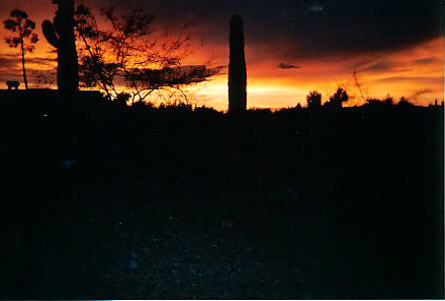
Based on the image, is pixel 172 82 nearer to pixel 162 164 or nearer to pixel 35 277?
pixel 162 164

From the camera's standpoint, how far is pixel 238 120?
7043mm

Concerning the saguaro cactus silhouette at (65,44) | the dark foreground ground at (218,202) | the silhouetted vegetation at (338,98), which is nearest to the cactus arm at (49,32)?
the saguaro cactus silhouette at (65,44)

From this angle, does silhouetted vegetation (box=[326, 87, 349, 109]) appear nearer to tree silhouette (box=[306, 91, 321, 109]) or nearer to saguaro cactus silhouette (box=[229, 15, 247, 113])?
tree silhouette (box=[306, 91, 321, 109])

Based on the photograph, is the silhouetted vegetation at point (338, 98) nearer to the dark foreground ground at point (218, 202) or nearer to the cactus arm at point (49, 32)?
the dark foreground ground at point (218, 202)

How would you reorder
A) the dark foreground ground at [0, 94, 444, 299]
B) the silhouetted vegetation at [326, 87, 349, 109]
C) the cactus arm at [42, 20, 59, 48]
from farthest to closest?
the cactus arm at [42, 20, 59, 48], the silhouetted vegetation at [326, 87, 349, 109], the dark foreground ground at [0, 94, 444, 299]

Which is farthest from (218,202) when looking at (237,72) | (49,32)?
(49,32)

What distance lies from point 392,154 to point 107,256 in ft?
17.3

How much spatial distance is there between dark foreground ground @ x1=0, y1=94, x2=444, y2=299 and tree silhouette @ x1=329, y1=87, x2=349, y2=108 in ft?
2.72

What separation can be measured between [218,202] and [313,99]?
3.78m

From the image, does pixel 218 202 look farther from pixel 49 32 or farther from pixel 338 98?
pixel 49 32

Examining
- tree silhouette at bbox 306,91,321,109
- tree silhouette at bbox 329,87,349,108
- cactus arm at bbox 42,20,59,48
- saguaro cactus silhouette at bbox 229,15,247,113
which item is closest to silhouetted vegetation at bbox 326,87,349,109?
tree silhouette at bbox 329,87,349,108

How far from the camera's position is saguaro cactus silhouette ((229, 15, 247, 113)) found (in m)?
11.2

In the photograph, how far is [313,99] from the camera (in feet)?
27.8

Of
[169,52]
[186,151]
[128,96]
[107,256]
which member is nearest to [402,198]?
[186,151]
